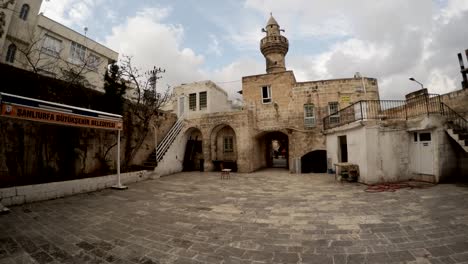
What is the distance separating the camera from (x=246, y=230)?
13.5 ft

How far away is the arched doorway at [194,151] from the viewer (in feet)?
56.0

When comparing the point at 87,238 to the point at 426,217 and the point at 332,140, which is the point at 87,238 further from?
the point at 332,140

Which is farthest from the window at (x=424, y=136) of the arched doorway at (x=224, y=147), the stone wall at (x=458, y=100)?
the arched doorway at (x=224, y=147)

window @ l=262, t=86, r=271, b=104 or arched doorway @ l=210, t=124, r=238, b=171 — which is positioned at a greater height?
window @ l=262, t=86, r=271, b=104

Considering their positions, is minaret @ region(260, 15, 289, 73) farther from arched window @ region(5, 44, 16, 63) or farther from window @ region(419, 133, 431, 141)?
arched window @ region(5, 44, 16, 63)

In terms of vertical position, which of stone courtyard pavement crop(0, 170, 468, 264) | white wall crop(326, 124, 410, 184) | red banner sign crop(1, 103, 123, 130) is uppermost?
red banner sign crop(1, 103, 123, 130)

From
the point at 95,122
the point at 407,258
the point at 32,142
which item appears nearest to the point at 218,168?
the point at 95,122

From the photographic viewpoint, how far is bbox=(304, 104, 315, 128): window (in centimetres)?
1539

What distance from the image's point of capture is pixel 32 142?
7.55m

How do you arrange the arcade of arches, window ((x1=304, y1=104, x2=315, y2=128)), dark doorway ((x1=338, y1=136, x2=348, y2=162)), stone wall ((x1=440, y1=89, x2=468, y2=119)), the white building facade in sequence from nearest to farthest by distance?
stone wall ((x1=440, y1=89, x2=468, y2=119)), dark doorway ((x1=338, y1=136, x2=348, y2=162)), the white building facade, the arcade of arches, window ((x1=304, y1=104, x2=315, y2=128))

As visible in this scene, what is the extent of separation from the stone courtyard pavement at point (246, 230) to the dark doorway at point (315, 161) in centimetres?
943

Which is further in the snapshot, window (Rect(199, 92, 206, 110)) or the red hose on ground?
window (Rect(199, 92, 206, 110))

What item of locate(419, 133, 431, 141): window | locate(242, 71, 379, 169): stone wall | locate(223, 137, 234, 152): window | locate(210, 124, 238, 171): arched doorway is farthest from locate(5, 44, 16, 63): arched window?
locate(419, 133, 431, 141): window

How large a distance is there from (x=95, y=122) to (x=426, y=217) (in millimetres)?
10849
